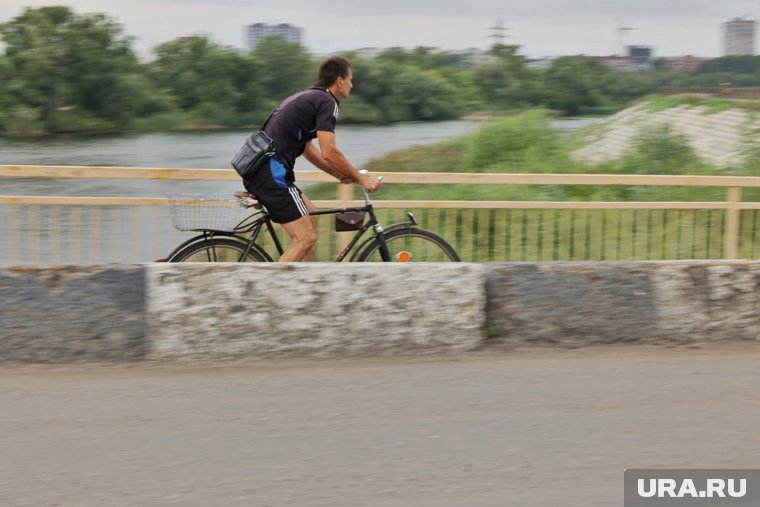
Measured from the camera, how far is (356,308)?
5.74 meters

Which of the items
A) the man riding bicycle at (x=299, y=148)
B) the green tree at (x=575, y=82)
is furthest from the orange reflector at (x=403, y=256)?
the green tree at (x=575, y=82)

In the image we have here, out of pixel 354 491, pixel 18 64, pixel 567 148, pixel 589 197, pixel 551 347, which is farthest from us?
pixel 18 64

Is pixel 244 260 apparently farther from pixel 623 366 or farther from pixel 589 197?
pixel 589 197

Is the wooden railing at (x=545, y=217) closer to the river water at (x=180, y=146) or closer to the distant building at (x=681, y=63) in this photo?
the river water at (x=180, y=146)

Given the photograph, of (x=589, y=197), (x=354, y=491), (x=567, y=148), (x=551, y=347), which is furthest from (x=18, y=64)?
(x=354, y=491)

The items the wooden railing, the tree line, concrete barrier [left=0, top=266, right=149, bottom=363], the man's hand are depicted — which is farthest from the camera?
the tree line

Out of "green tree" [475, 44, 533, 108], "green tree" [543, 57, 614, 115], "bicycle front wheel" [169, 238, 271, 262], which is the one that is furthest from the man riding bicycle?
"green tree" [543, 57, 614, 115]

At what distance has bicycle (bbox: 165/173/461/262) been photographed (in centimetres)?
641

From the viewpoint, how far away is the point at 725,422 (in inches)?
180

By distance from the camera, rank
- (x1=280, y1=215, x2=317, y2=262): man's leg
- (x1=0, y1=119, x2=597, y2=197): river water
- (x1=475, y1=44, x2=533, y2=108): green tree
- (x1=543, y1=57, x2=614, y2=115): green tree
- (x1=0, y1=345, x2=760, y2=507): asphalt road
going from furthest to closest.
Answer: (x1=543, y1=57, x2=614, y2=115): green tree, (x1=475, y1=44, x2=533, y2=108): green tree, (x1=0, y1=119, x2=597, y2=197): river water, (x1=280, y1=215, x2=317, y2=262): man's leg, (x1=0, y1=345, x2=760, y2=507): asphalt road

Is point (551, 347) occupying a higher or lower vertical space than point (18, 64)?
lower

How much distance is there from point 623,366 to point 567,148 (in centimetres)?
→ 1029

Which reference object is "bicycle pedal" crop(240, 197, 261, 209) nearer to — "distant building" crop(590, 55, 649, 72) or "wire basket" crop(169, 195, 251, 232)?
"wire basket" crop(169, 195, 251, 232)

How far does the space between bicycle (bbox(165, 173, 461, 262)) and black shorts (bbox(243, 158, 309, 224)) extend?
0.10 metres
